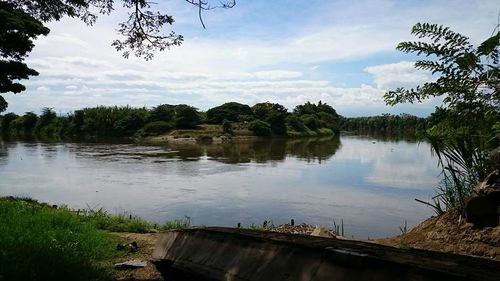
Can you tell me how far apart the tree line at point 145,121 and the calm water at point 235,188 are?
32.8 meters

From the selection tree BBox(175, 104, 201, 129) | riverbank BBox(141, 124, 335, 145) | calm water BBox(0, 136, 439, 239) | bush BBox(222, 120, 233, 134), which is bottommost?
calm water BBox(0, 136, 439, 239)

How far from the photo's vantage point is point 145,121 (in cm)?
7075

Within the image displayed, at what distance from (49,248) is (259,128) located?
2608 inches

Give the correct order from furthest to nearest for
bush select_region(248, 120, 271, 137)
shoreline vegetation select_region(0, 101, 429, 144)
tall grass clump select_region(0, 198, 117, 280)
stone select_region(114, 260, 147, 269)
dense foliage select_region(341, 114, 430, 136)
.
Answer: dense foliage select_region(341, 114, 430, 136)
bush select_region(248, 120, 271, 137)
shoreline vegetation select_region(0, 101, 429, 144)
stone select_region(114, 260, 147, 269)
tall grass clump select_region(0, 198, 117, 280)

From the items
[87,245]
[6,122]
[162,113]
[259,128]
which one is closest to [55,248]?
[87,245]

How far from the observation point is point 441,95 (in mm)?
3891

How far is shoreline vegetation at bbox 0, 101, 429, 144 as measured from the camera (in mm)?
65500

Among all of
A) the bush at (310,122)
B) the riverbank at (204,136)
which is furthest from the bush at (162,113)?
the bush at (310,122)

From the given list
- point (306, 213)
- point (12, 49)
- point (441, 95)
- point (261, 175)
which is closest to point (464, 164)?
point (441, 95)

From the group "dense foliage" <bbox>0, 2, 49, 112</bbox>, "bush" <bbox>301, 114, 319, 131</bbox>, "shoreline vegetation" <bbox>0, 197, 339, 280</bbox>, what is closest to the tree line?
"bush" <bbox>301, 114, 319, 131</bbox>

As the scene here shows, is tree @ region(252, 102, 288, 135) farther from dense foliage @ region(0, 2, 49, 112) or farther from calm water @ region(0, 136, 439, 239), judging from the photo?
dense foliage @ region(0, 2, 49, 112)

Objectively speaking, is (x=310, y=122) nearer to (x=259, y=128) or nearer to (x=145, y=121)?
(x=259, y=128)

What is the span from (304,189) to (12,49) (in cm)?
1401

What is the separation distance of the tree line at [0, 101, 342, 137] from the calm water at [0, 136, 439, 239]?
3284cm
